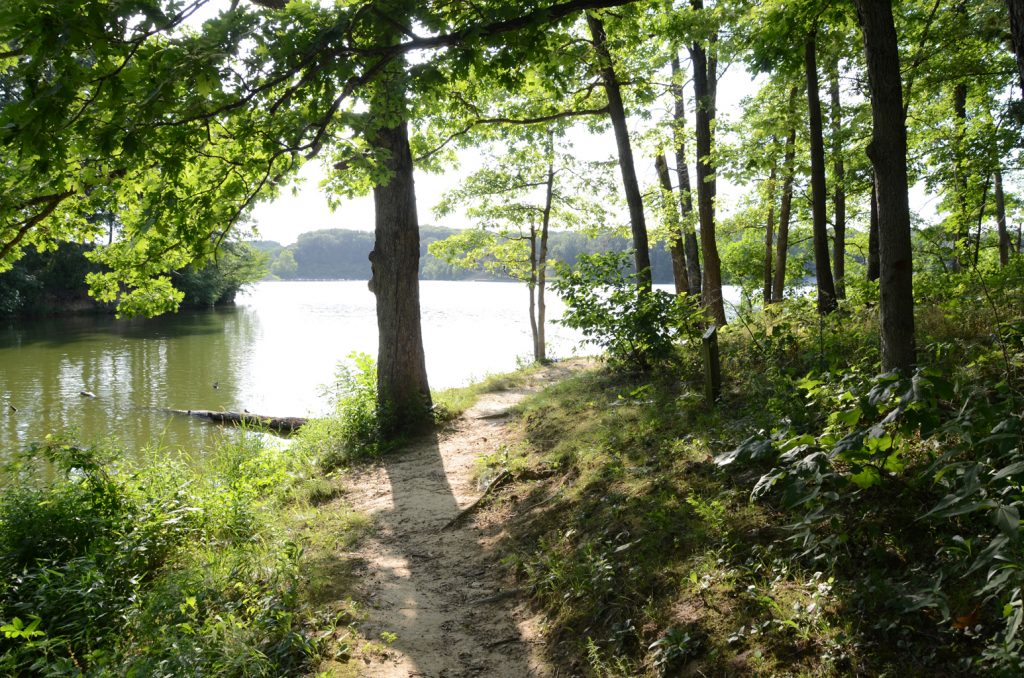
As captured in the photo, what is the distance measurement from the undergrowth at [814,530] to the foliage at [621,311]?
6.33 feet

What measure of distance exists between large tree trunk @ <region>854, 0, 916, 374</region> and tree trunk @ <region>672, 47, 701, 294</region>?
865 centimetres

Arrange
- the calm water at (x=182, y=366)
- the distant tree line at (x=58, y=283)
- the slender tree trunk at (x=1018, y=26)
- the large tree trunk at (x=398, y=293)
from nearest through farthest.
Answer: the slender tree trunk at (x=1018, y=26) < the large tree trunk at (x=398, y=293) < the calm water at (x=182, y=366) < the distant tree line at (x=58, y=283)

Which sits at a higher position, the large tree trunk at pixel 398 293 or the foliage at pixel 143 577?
the large tree trunk at pixel 398 293

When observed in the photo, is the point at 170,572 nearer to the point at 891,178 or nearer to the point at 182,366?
the point at 891,178

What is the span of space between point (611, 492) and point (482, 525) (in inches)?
59.8

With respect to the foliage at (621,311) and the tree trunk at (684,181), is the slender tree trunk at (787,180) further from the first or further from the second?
the foliage at (621,311)

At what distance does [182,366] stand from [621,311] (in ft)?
74.5

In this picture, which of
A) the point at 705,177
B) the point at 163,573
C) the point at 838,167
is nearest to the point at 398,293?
the point at 163,573

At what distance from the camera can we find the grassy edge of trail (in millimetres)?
3820

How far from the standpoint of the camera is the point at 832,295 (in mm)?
8227

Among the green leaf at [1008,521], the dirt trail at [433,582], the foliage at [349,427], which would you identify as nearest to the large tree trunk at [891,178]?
the green leaf at [1008,521]

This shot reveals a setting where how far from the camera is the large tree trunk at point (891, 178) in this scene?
3943mm

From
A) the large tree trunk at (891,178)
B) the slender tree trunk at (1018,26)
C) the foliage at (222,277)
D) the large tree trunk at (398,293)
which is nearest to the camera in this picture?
the slender tree trunk at (1018,26)

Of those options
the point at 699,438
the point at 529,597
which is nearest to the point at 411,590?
the point at 529,597
